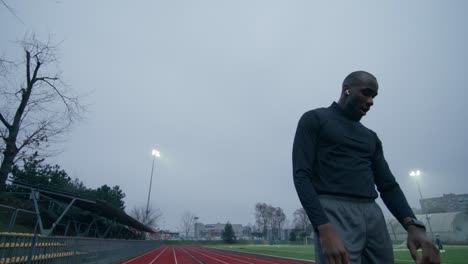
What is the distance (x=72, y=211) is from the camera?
2127 cm

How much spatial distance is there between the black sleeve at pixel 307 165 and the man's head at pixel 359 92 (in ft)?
1.01

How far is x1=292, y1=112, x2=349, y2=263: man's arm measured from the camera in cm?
155

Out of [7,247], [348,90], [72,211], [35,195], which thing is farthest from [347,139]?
[72,211]

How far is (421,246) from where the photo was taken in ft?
5.90

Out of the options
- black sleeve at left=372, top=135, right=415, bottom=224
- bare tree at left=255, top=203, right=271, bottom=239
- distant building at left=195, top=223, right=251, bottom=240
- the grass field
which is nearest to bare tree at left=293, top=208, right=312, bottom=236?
bare tree at left=255, top=203, right=271, bottom=239

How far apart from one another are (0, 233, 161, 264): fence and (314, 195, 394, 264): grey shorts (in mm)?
7187

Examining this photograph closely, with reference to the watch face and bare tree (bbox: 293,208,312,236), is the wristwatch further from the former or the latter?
bare tree (bbox: 293,208,312,236)

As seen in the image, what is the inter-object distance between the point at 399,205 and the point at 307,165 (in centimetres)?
86

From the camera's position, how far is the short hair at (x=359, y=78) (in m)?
2.11

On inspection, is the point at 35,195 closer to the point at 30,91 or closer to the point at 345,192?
the point at 30,91

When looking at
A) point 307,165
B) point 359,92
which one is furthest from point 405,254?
point 307,165

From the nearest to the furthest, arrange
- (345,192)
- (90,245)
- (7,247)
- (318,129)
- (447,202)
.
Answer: (345,192) → (318,129) → (7,247) → (90,245) → (447,202)

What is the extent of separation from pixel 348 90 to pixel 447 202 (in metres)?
120

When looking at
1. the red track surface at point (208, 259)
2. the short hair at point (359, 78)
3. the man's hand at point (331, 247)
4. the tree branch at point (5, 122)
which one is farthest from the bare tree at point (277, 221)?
the man's hand at point (331, 247)
